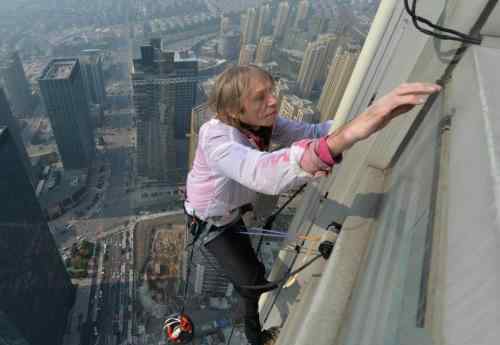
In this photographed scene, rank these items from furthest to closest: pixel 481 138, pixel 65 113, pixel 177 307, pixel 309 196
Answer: pixel 65 113, pixel 177 307, pixel 309 196, pixel 481 138

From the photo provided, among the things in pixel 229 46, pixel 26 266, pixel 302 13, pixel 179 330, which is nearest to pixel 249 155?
pixel 179 330

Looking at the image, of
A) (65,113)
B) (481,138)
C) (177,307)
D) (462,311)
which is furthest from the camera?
(65,113)

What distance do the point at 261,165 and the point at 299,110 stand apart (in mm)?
10253

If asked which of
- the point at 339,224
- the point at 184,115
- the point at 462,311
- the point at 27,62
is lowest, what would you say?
the point at 27,62

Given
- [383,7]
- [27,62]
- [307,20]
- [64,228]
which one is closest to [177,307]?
[64,228]

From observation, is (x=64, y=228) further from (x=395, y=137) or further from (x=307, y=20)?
(x=307, y=20)

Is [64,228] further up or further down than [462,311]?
further down

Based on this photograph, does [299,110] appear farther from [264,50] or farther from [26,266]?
[26,266]

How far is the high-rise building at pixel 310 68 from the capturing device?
14.7 m

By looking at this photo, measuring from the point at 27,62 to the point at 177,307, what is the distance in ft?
78.3

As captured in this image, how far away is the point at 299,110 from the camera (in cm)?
1067

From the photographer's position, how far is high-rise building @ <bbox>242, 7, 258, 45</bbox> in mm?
21094

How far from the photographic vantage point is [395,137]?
0.99 m

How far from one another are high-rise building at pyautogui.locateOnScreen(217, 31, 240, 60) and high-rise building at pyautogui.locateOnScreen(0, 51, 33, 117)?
1173cm
